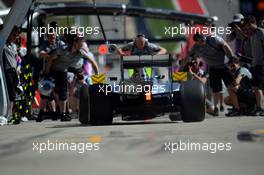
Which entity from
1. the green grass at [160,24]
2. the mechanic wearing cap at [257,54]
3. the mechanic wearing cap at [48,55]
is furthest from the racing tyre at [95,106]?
the green grass at [160,24]

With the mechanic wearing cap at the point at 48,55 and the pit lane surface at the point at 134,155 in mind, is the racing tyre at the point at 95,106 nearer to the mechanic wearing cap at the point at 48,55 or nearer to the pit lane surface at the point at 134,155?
the pit lane surface at the point at 134,155

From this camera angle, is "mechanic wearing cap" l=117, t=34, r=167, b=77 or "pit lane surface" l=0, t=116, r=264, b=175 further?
"mechanic wearing cap" l=117, t=34, r=167, b=77

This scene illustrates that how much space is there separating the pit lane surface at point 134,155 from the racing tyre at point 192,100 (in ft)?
4.59

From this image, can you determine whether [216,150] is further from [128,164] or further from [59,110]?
[59,110]

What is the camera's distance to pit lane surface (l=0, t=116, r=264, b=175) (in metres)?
7.21

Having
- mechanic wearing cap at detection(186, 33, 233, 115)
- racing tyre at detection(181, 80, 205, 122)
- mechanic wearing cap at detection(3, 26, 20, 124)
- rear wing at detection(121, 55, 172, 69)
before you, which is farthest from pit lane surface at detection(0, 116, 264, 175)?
mechanic wearing cap at detection(186, 33, 233, 115)

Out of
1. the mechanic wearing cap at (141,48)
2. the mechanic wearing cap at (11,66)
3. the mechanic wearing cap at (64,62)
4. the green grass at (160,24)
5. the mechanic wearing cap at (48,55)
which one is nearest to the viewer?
the mechanic wearing cap at (141,48)

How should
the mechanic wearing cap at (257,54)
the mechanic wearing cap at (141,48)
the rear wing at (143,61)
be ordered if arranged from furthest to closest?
the mechanic wearing cap at (257,54) < the mechanic wearing cap at (141,48) < the rear wing at (143,61)

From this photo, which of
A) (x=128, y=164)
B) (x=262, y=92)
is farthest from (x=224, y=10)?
(x=128, y=164)

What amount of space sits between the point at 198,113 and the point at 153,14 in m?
11.6

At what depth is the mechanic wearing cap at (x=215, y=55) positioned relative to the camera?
16.4 metres

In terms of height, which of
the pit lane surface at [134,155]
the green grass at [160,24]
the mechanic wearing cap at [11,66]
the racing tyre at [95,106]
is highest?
the green grass at [160,24]

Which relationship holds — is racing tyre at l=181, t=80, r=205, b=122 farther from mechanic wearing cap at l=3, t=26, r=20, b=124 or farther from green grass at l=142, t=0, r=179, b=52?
green grass at l=142, t=0, r=179, b=52

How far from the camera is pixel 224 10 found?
28562 millimetres
